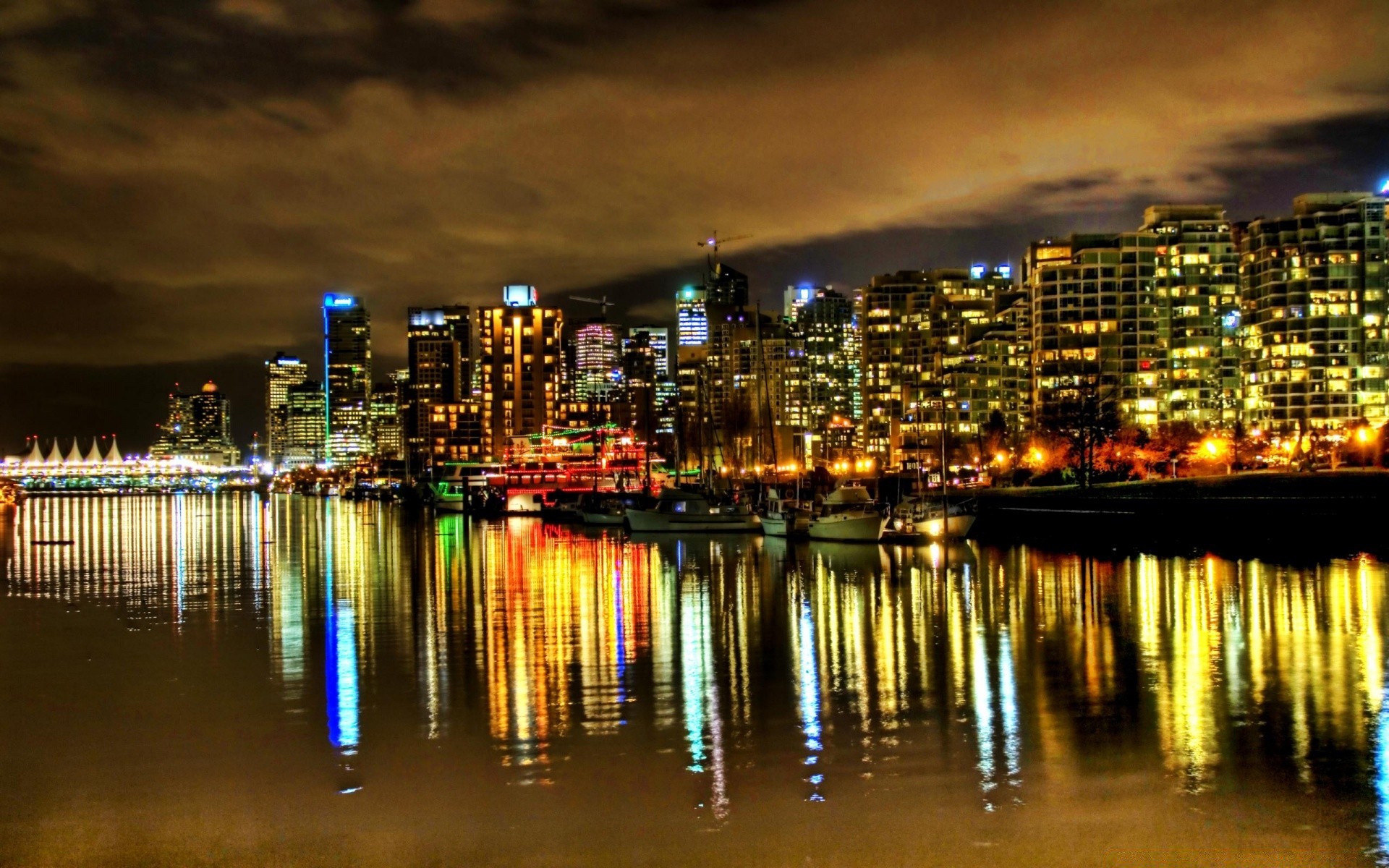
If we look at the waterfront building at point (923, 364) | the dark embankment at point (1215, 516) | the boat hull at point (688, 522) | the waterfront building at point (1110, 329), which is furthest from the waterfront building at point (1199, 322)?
the boat hull at point (688, 522)

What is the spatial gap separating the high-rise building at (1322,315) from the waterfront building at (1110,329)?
34.5 ft

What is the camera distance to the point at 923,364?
600ft

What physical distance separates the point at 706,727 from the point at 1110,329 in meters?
127

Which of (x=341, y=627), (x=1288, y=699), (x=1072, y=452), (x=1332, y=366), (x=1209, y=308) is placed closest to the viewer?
(x=1288, y=699)

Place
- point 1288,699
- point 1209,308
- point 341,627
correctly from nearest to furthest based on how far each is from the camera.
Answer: point 1288,699 < point 341,627 < point 1209,308

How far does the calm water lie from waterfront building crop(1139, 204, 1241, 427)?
106132 mm

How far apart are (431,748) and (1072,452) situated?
8683 cm

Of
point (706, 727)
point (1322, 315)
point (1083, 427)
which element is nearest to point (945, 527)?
point (706, 727)

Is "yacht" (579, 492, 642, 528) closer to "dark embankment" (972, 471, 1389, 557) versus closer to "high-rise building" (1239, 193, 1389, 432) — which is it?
"dark embankment" (972, 471, 1389, 557)

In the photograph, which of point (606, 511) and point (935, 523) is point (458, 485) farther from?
point (935, 523)

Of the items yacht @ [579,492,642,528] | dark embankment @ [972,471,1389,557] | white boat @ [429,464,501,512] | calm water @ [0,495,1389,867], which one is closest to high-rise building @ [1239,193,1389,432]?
dark embankment @ [972,471,1389,557]

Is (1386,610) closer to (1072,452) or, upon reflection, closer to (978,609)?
(978,609)

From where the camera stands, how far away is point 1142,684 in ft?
60.0

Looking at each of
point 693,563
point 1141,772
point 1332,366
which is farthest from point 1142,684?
point 1332,366
